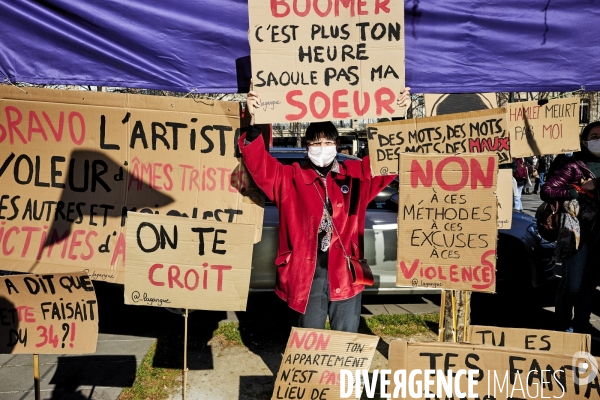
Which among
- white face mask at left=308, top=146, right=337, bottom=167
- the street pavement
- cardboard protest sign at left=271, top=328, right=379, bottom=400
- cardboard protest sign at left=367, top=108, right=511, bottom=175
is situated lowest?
the street pavement

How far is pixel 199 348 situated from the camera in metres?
4.65

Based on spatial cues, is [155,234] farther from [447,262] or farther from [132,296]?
[447,262]

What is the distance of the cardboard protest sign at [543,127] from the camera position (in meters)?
3.25

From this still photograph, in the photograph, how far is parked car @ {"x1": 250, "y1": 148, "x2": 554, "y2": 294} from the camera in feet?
17.6

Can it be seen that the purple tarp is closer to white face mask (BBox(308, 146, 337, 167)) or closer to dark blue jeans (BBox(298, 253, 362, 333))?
white face mask (BBox(308, 146, 337, 167))

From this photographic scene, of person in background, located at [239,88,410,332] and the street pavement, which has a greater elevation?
person in background, located at [239,88,410,332]

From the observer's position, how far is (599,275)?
4.38 m

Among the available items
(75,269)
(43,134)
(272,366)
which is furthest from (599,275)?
(43,134)

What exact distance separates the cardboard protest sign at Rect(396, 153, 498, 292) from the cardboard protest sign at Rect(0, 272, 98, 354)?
180cm

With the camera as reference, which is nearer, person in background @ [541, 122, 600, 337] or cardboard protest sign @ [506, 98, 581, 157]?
cardboard protest sign @ [506, 98, 581, 157]

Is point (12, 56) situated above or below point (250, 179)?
above

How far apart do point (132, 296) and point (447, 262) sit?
175 cm
